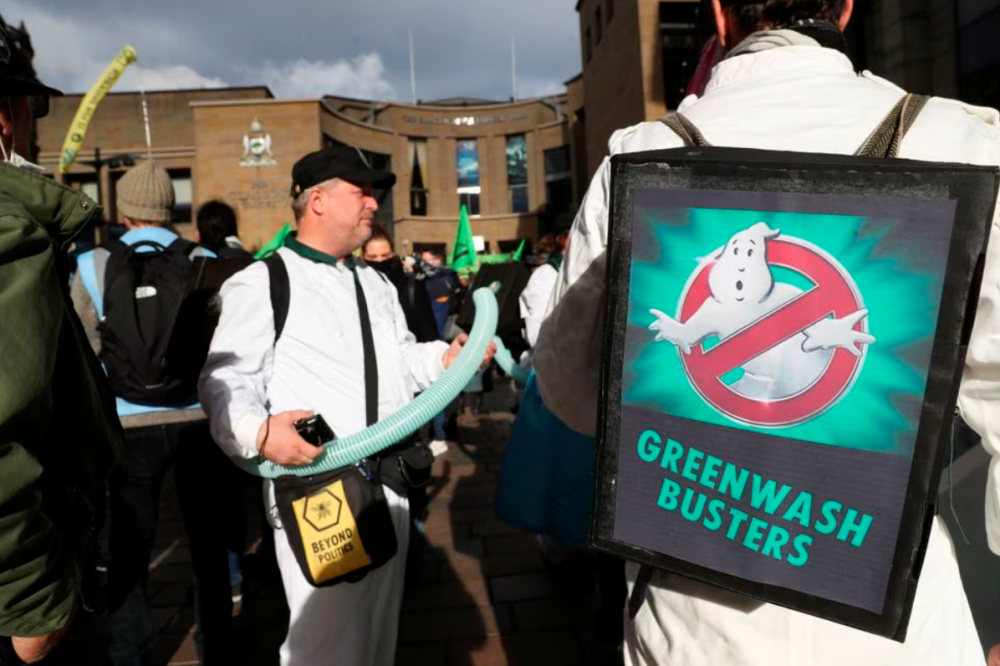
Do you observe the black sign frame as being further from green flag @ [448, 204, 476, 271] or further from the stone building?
green flag @ [448, 204, 476, 271]

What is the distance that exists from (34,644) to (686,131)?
1.56 meters

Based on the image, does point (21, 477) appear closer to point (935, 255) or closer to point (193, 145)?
point (935, 255)

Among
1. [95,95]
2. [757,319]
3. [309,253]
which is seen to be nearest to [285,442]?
[309,253]

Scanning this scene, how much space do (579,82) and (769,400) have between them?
3743cm

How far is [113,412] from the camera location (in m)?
1.54

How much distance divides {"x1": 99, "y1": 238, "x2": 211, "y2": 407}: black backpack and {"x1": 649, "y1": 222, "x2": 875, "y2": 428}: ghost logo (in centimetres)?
251

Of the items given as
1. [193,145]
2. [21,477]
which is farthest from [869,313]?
[193,145]

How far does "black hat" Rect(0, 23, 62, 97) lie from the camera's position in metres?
1.34

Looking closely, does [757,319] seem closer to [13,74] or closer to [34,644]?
[34,644]

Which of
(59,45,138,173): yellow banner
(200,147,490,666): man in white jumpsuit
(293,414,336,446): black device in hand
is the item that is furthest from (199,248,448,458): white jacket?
(59,45,138,173): yellow banner

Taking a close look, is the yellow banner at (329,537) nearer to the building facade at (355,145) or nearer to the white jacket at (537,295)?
the white jacket at (537,295)

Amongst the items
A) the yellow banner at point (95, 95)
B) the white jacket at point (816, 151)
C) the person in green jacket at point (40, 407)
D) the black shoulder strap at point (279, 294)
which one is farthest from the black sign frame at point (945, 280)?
the yellow banner at point (95, 95)

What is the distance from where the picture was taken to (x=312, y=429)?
1.92m

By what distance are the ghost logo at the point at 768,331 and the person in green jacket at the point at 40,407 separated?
100cm
